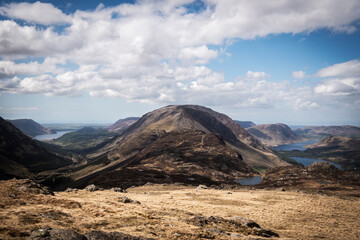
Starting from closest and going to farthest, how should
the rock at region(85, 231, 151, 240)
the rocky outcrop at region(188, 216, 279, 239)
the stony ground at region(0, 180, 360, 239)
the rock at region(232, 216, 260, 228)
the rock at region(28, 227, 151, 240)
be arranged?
1. the rock at region(28, 227, 151, 240)
2. the rock at region(85, 231, 151, 240)
3. the stony ground at region(0, 180, 360, 239)
4. the rocky outcrop at region(188, 216, 279, 239)
5. the rock at region(232, 216, 260, 228)

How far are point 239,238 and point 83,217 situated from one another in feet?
66.5

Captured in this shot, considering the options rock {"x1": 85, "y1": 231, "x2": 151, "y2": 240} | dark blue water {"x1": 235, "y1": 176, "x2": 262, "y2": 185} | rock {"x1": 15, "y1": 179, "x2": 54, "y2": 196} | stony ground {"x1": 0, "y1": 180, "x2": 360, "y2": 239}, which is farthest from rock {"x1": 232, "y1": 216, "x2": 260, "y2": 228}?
dark blue water {"x1": 235, "y1": 176, "x2": 262, "y2": 185}

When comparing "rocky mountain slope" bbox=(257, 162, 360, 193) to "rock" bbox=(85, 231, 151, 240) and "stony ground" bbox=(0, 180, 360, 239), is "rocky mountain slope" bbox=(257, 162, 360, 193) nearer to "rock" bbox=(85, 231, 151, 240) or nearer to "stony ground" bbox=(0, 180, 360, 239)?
"stony ground" bbox=(0, 180, 360, 239)

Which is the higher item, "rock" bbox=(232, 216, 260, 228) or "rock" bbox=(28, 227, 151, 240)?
"rock" bbox=(28, 227, 151, 240)

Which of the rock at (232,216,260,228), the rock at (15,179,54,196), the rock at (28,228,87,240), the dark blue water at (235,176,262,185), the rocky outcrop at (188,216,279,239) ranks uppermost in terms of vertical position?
the rock at (28,228,87,240)

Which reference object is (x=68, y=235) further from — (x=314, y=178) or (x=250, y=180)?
(x=250, y=180)

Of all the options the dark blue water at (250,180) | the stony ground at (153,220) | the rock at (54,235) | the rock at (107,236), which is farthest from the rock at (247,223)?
the dark blue water at (250,180)

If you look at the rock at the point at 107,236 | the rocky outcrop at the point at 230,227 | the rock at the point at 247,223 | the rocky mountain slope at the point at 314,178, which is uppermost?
the rock at the point at 107,236

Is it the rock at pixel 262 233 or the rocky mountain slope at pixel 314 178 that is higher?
the rock at pixel 262 233

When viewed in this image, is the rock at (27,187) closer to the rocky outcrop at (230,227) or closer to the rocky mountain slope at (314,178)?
the rocky outcrop at (230,227)

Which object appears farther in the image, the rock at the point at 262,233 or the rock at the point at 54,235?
the rock at the point at 262,233

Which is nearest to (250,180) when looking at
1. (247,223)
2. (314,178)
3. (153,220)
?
(314,178)

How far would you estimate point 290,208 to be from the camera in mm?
49188

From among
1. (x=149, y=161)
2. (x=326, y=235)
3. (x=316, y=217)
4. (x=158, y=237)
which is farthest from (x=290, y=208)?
(x=149, y=161)
